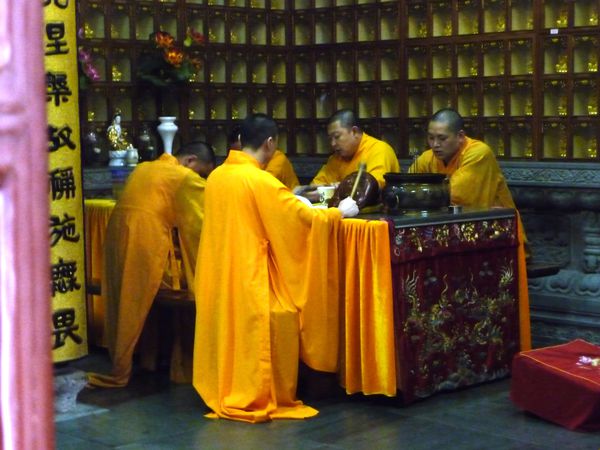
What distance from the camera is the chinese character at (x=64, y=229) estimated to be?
4.16 m

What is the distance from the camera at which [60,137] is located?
4109 mm

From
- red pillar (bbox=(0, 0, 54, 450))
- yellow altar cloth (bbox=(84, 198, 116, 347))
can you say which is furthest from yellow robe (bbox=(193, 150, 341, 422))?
red pillar (bbox=(0, 0, 54, 450))

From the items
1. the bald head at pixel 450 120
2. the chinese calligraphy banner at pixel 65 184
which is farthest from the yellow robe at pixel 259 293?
the bald head at pixel 450 120

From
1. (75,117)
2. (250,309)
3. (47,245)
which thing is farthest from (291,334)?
(47,245)

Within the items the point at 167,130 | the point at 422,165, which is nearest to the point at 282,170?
the point at 167,130

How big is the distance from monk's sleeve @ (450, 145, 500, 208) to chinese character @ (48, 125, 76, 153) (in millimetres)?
2189

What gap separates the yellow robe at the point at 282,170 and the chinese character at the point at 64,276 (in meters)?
2.76

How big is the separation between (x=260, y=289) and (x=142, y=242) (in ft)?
3.40

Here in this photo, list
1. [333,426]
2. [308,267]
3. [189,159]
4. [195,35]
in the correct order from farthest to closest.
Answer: [195,35]
[189,159]
[308,267]
[333,426]

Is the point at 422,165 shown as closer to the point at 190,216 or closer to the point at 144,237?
the point at 190,216

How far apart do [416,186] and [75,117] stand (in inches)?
66.6

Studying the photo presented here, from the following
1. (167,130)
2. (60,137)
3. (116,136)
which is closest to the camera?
(60,137)

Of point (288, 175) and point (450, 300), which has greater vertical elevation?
point (288, 175)

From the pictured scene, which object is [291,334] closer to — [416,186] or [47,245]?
[416,186]
